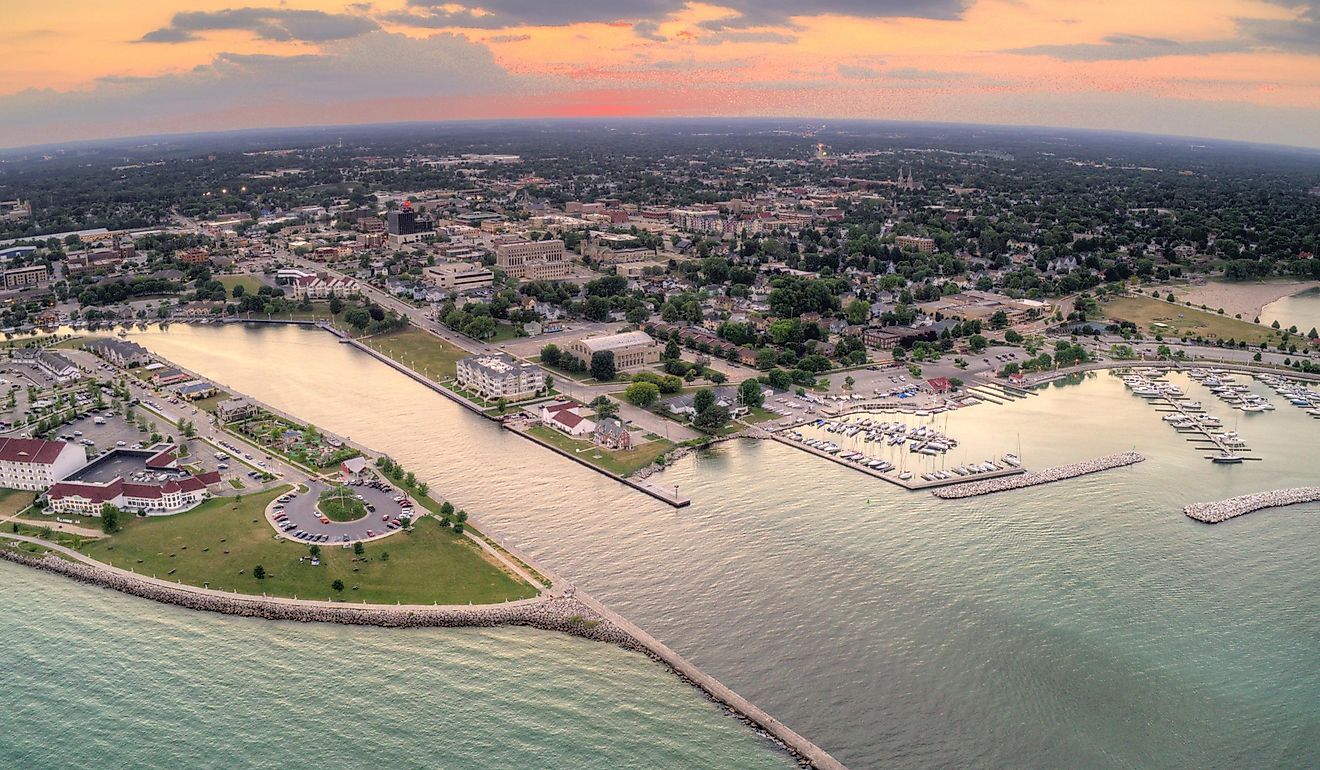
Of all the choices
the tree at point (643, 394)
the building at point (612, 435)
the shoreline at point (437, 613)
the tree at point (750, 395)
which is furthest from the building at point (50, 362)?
the tree at point (750, 395)

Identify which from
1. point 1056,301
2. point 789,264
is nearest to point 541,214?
point 789,264

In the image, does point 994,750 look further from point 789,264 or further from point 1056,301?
point 789,264

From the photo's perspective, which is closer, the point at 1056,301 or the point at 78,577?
the point at 78,577

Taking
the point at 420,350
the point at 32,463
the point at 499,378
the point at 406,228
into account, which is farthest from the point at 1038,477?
the point at 406,228

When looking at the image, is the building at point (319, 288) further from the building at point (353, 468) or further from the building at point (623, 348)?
the building at point (353, 468)

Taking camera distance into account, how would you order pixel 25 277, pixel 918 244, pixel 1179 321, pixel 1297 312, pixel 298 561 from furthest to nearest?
pixel 918 244
pixel 25 277
pixel 1297 312
pixel 1179 321
pixel 298 561

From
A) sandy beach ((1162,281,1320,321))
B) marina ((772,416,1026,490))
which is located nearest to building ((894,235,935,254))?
sandy beach ((1162,281,1320,321))

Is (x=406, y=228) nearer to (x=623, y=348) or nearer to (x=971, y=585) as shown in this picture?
(x=623, y=348)
